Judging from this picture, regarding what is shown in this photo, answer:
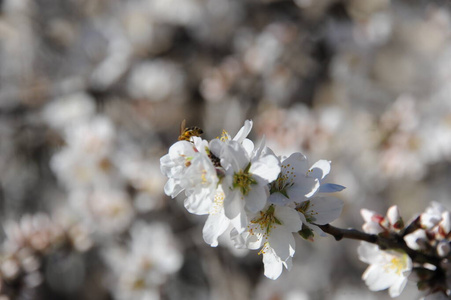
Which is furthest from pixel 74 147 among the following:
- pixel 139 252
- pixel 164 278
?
pixel 164 278

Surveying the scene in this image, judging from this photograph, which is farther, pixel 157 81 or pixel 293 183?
pixel 157 81

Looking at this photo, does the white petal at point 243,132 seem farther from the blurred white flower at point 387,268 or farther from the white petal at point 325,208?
the blurred white flower at point 387,268

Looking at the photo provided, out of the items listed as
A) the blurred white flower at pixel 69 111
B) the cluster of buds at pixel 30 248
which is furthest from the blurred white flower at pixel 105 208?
the blurred white flower at pixel 69 111

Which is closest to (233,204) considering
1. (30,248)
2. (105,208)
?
(30,248)

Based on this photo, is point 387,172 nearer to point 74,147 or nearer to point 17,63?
point 74,147

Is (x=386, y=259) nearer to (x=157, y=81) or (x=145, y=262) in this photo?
(x=145, y=262)
